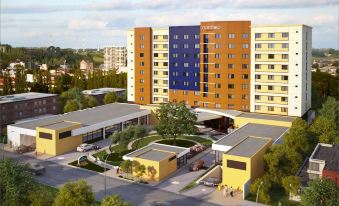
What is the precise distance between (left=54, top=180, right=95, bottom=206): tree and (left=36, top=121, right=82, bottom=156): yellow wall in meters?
20.9

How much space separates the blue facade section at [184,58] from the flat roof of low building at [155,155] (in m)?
26.6

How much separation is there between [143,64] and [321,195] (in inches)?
2000

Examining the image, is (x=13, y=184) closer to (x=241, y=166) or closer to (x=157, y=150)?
(x=157, y=150)

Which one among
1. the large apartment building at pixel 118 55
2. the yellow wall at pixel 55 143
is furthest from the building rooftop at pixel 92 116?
the large apartment building at pixel 118 55

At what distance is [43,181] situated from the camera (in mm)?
41625

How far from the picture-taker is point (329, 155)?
41125 millimetres

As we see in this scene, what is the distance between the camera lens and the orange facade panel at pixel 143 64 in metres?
74.4

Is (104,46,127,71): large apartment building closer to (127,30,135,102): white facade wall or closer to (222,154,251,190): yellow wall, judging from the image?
(127,30,135,102): white facade wall

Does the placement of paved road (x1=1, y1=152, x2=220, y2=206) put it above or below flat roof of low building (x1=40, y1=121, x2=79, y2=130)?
below

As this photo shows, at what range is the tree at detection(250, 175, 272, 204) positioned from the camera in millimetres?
35312

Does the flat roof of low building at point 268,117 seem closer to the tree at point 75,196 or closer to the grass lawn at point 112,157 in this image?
the grass lawn at point 112,157

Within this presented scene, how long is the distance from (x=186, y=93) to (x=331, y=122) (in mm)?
27903

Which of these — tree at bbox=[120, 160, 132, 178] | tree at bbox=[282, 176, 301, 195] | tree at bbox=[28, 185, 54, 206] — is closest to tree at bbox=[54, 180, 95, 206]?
tree at bbox=[28, 185, 54, 206]

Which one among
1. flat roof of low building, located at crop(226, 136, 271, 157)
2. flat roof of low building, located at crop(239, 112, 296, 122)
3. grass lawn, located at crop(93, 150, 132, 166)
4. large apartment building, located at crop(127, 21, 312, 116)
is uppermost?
large apartment building, located at crop(127, 21, 312, 116)
